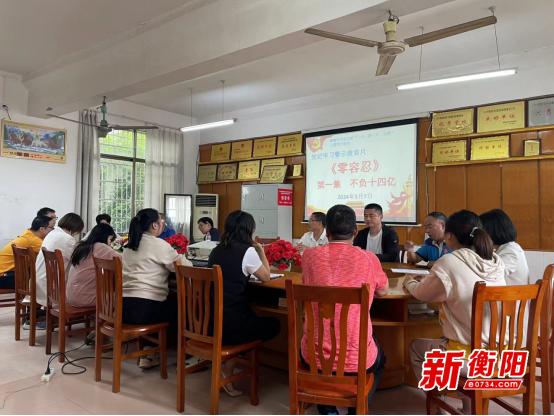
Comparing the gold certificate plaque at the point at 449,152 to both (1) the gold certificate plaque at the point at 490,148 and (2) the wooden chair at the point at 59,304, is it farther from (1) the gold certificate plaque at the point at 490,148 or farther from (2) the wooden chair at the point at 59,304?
(2) the wooden chair at the point at 59,304

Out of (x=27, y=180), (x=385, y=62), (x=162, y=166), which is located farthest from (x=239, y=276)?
(x=162, y=166)

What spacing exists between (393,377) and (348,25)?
8.99ft

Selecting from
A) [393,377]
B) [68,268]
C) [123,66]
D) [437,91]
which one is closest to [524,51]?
[437,91]

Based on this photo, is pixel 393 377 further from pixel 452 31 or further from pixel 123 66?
pixel 123 66

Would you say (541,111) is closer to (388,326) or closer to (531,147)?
(531,147)

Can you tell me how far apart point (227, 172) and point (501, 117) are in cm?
491

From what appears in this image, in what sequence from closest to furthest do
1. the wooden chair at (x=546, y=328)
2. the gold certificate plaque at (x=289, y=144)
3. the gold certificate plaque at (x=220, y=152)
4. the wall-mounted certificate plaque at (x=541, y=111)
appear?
1. the wooden chair at (x=546, y=328)
2. the wall-mounted certificate plaque at (x=541, y=111)
3. the gold certificate plaque at (x=289, y=144)
4. the gold certificate plaque at (x=220, y=152)

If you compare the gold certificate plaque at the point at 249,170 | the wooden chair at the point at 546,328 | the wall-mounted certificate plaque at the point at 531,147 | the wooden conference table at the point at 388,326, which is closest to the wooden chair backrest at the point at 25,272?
the wooden conference table at the point at 388,326

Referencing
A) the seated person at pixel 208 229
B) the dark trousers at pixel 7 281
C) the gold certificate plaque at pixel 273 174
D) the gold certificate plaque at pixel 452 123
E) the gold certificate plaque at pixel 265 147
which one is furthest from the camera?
the gold certificate plaque at pixel 265 147

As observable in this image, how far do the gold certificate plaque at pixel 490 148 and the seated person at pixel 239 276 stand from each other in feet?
13.0

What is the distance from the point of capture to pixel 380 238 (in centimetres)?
423

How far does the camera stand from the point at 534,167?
198 inches

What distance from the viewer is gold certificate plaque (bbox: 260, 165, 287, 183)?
741 cm

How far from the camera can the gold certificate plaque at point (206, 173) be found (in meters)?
8.53
